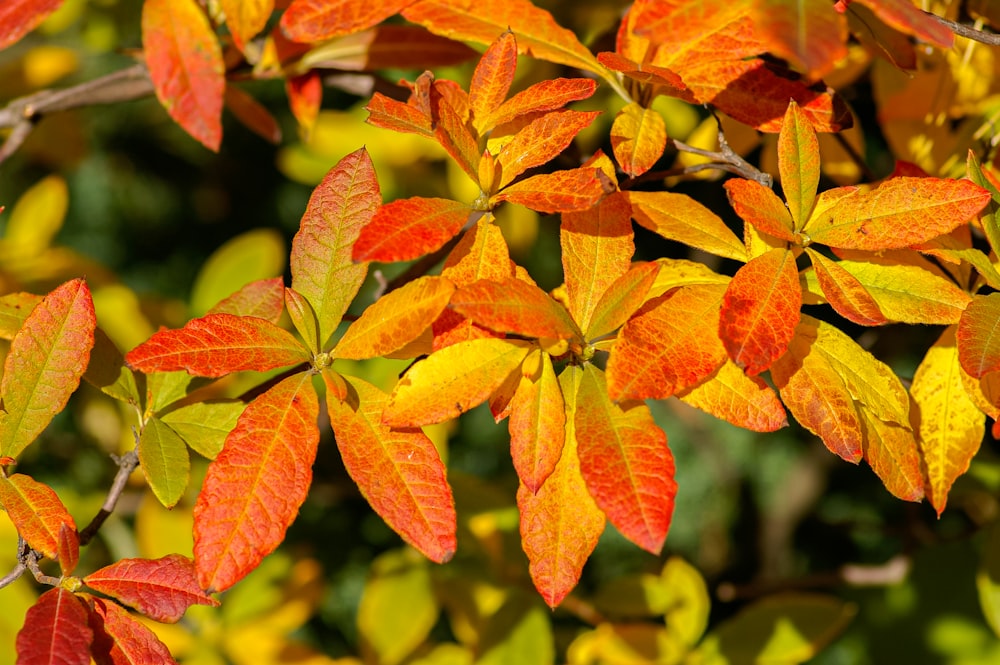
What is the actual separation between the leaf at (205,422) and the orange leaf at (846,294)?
1.36ft

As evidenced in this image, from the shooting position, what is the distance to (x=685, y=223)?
2.15 feet

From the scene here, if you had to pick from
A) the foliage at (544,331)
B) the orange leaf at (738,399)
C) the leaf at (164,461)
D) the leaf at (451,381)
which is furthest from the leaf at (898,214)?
the leaf at (164,461)

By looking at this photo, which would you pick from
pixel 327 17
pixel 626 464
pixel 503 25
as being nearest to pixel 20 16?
pixel 327 17

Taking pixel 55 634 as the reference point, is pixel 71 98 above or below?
above

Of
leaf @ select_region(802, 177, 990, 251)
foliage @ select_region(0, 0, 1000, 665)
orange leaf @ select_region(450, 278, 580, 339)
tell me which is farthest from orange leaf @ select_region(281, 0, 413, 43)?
leaf @ select_region(802, 177, 990, 251)

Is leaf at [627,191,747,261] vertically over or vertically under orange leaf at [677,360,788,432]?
over

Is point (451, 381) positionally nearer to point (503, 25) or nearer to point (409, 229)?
point (409, 229)

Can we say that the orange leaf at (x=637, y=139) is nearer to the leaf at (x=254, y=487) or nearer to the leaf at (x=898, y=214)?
the leaf at (x=898, y=214)

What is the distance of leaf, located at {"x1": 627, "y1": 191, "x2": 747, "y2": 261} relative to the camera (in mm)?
648

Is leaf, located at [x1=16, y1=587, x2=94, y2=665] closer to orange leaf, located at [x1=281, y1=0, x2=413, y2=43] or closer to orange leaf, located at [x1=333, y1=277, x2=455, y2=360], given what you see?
orange leaf, located at [x1=333, y1=277, x2=455, y2=360]

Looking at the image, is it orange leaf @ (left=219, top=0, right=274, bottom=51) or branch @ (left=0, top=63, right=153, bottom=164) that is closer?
orange leaf @ (left=219, top=0, right=274, bottom=51)

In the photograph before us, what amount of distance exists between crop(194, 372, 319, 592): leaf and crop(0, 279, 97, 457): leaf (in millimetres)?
129

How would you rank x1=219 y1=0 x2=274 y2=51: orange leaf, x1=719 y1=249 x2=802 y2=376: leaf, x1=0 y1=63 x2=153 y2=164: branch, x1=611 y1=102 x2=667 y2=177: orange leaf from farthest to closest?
x1=0 y1=63 x2=153 y2=164: branch < x1=219 y1=0 x2=274 y2=51: orange leaf < x1=611 y1=102 x2=667 y2=177: orange leaf < x1=719 y1=249 x2=802 y2=376: leaf

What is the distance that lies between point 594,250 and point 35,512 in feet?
1.36
